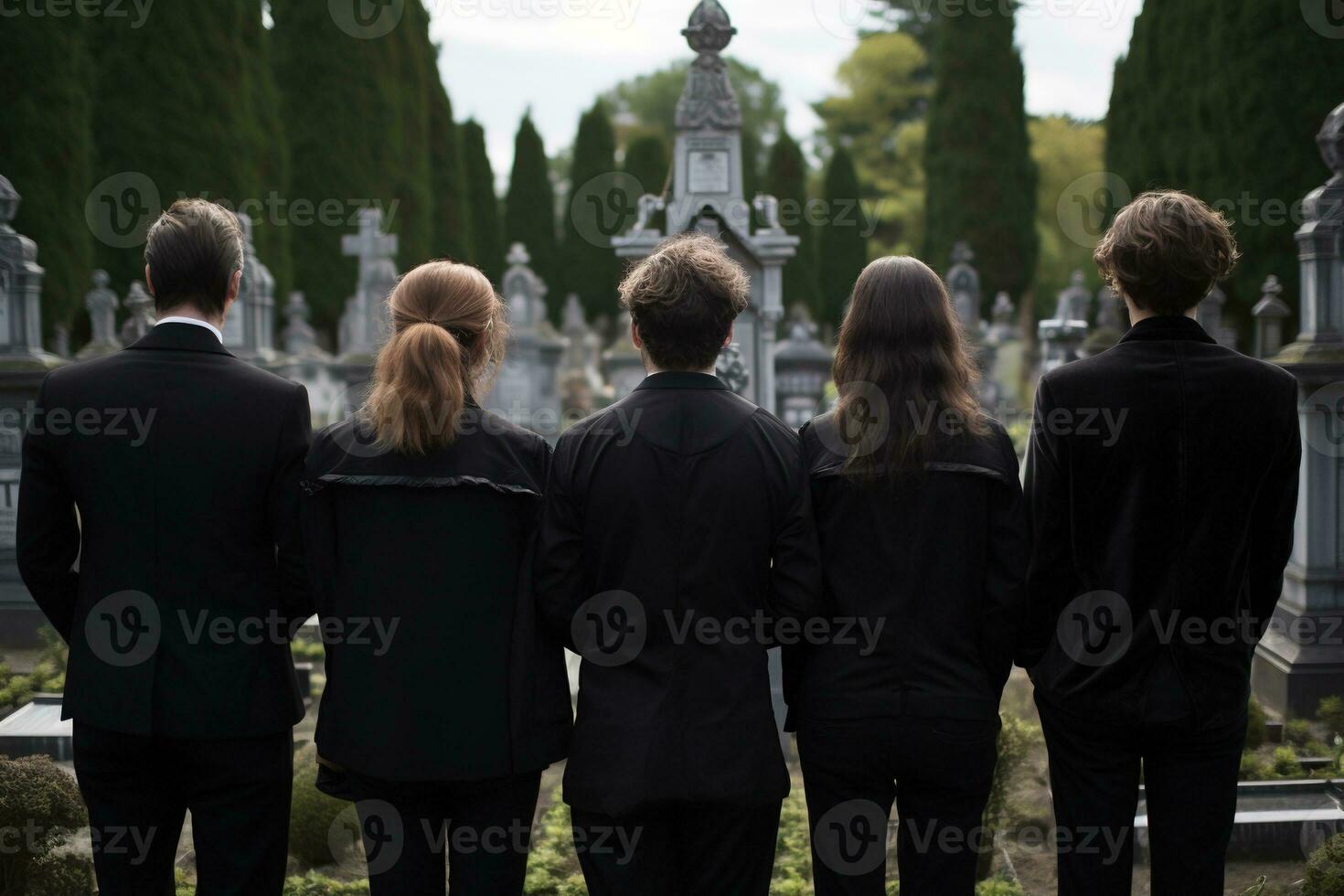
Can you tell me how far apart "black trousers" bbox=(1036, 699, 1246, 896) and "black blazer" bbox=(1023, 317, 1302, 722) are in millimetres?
68

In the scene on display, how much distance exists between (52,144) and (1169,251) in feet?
42.4

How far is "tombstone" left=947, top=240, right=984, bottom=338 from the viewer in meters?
21.7

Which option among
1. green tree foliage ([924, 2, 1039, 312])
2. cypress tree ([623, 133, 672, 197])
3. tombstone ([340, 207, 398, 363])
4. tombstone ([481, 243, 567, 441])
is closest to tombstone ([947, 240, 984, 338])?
green tree foliage ([924, 2, 1039, 312])

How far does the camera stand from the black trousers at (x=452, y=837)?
8.77ft

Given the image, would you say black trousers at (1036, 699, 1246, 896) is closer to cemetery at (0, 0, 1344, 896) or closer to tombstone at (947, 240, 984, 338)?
cemetery at (0, 0, 1344, 896)

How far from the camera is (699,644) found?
262 cm

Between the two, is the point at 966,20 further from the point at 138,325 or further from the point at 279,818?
the point at 279,818

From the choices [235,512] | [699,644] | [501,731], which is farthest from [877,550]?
[235,512]

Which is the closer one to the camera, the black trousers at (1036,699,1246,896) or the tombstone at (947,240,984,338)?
the black trousers at (1036,699,1246,896)

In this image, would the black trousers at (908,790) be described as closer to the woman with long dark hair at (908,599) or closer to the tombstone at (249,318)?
the woman with long dark hair at (908,599)

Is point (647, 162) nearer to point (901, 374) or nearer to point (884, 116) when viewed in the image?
point (884, 116)

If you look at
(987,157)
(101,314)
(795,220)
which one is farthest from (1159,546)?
(795,220)

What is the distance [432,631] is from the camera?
8.81 feet

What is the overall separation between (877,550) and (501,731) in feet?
3.11
